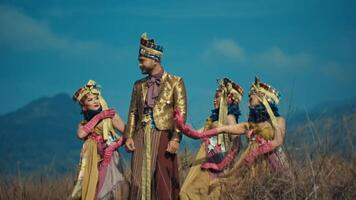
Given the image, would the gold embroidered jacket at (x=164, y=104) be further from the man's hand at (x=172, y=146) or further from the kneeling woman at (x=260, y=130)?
the kneeling woman at (x=260, y=130)

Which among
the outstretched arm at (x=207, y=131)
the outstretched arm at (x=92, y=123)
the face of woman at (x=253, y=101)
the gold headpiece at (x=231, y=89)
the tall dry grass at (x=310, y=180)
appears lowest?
the tall dry grass at (x=310, y=180)

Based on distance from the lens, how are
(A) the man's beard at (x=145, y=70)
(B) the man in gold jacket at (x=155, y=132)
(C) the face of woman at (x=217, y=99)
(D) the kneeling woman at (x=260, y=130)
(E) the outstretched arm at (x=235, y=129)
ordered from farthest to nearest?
(C) the face of woman at (x=217, y=99) < (A) the man's beard at (x=145, y=70) < (B) the man in gold jacket at (x=155, y=132) < (E) the outstretched arm at (x=235, y=129) < (D) the kneeling woman at (x=260, y=130)

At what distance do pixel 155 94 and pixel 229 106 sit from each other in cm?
96

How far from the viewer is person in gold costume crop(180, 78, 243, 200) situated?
10.6 meters

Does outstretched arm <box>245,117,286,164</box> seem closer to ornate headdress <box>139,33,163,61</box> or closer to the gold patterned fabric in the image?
the gold patterned fabric

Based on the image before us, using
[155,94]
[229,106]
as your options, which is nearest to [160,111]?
[155,94]

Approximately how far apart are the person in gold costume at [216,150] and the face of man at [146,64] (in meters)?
0.94

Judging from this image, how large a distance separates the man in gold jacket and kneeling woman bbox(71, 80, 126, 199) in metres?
0.31

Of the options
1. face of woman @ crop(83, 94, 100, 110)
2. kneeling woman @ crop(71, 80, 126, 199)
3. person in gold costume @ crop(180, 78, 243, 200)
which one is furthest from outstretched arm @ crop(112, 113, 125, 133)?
person in gold costume @ crop(180, 78, 243, 200)

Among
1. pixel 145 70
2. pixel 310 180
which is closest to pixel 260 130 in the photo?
pixel 145 70

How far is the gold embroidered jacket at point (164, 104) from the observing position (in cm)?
1085

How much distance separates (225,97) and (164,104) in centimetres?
84

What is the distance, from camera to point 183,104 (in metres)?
10.9

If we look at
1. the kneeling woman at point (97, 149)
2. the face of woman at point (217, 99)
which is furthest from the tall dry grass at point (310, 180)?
the kneeling woman at point (97, 149)
